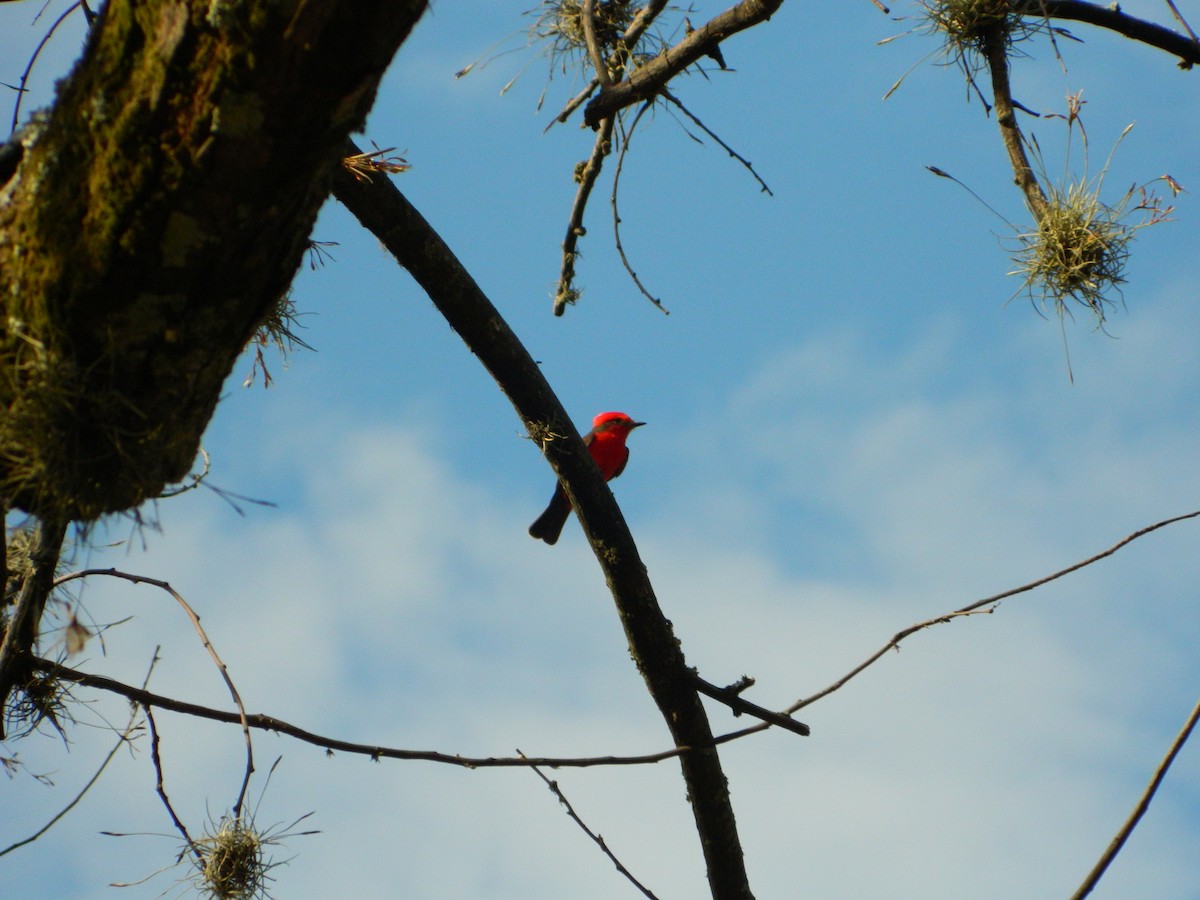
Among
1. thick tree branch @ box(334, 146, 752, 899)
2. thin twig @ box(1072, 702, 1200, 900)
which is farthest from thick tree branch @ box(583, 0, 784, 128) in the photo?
thin twig @ box(1072, 702, 1200, 900)

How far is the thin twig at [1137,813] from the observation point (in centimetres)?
157

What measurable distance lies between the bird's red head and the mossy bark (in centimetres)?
693

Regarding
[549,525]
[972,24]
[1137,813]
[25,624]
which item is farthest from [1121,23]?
[549,525]

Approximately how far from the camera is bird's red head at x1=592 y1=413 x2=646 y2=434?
873cm

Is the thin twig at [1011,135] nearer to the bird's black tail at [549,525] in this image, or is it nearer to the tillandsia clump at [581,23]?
the tillandsia clump at [581,23]

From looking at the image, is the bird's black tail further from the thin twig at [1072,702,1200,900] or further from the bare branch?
the thin twig at [1072,702,1200,900]

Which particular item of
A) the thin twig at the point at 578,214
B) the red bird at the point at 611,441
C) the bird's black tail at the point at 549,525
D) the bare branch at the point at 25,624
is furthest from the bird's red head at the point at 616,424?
the bare branch at the point at 25,624

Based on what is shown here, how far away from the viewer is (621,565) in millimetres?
3408

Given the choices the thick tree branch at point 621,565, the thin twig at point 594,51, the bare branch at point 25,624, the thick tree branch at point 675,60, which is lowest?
the bare branch at point 25,624

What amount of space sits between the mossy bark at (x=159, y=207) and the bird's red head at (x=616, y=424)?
6.93 meters

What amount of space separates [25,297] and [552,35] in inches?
111

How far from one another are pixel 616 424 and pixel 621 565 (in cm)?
536

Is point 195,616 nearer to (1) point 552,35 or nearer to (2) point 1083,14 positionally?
(1) point 552,35

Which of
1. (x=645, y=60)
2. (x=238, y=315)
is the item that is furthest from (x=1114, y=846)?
(x=645, y=60)
